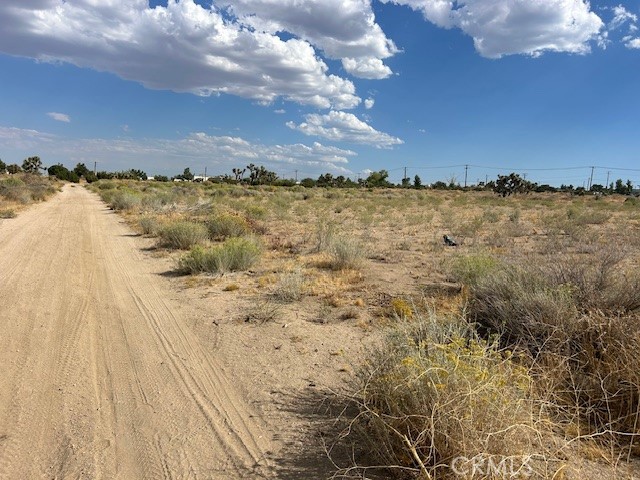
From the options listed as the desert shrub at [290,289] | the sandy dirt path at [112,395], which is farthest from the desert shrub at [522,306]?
the desert shrub at [290,289]

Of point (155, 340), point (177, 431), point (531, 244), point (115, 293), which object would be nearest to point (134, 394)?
point (177, 431)

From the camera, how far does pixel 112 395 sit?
16.2 ft

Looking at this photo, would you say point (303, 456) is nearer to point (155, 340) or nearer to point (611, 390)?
point (611, 390)

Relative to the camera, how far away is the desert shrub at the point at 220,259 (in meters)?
11.2

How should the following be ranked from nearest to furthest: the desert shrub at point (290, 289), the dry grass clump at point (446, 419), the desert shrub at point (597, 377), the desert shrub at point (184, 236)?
1. the dry grass clump at point (446, 419)
2. the desert shrub at point (597, 377)
3. the desert shrub at point (290, 289)
4. the desert shrub at point (184, 236)

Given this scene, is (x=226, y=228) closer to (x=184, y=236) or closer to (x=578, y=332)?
(x=184, y=236)

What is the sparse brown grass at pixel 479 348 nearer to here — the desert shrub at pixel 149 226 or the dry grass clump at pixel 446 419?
the dry grass clump at pixel 446 419

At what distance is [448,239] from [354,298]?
8803mm

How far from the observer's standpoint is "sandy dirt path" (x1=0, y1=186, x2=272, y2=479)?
380cm

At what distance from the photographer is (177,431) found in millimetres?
4250

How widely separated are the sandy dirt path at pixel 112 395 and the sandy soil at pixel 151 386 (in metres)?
0.01

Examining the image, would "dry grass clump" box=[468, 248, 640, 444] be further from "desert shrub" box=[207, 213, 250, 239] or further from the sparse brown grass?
"desert shrub" box=[207, 213, 250, 239]

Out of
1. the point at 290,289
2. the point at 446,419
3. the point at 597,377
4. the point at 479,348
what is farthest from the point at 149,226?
the point at 446,419

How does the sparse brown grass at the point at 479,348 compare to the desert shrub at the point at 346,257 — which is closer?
the sparse brown grass at the point at 479,348
